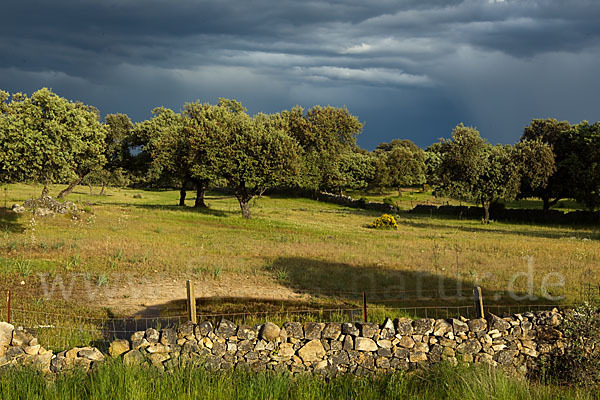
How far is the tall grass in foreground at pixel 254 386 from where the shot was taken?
8.85 m

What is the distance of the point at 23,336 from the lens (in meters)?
10.1

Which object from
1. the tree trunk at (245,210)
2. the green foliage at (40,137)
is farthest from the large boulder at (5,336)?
the tree trunk at (245,210)

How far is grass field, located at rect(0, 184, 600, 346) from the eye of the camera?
648 inches

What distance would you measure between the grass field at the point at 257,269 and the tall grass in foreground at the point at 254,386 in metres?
4.78

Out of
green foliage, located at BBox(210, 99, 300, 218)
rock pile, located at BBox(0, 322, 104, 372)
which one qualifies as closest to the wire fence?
rock pile, located at BBox(0, 322, 104, 372)

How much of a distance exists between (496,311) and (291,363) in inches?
297

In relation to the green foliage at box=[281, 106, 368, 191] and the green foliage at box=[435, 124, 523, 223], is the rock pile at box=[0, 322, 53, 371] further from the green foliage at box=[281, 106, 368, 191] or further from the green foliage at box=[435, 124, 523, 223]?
the green foliage at box=[281, 106, 368, 191]

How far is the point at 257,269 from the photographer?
71.9 ft

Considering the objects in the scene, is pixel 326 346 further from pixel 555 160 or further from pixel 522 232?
pixel 555 160

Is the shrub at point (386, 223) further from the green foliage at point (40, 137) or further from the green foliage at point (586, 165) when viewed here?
the green foliage at point (40, 137)

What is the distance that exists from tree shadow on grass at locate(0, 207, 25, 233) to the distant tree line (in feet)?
10.6

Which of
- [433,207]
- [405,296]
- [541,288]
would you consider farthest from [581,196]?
[405,296]

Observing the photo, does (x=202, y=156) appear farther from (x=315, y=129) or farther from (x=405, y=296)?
(x=315, y=129)

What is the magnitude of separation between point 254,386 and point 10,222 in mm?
30362
